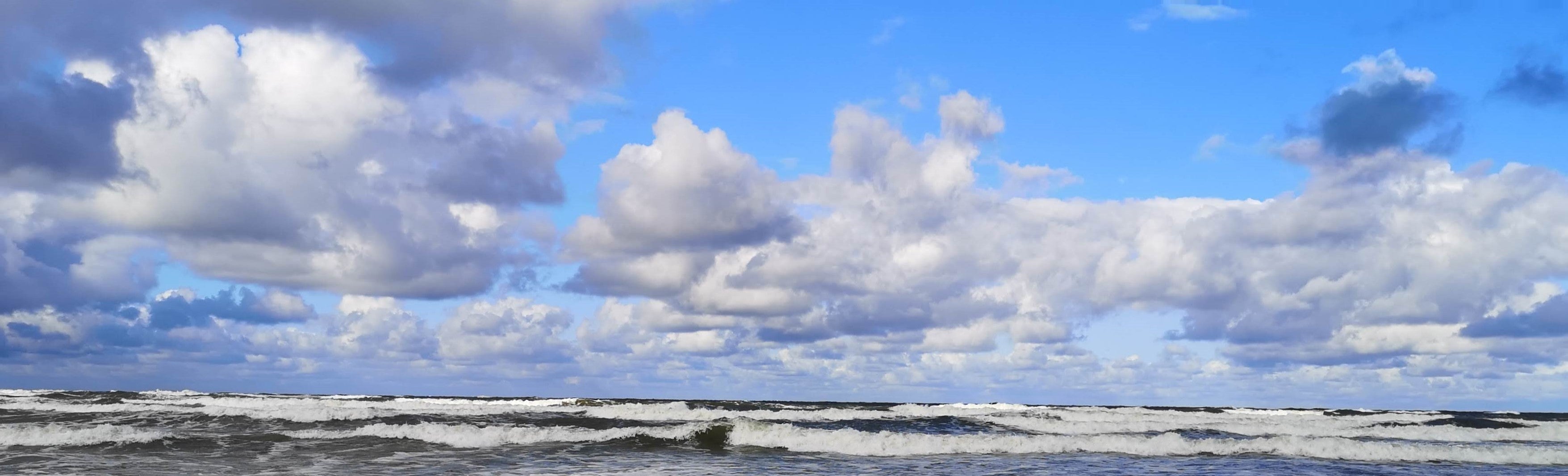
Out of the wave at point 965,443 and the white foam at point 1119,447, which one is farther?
the wave at point 965,443

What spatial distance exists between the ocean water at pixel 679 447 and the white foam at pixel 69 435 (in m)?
0.10

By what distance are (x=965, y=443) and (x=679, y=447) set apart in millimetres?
9888

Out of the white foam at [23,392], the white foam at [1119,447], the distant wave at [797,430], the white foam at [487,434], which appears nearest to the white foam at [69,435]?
the distant wave at [797,430]

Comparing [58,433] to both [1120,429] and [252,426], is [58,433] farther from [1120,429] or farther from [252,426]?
[1120,429]

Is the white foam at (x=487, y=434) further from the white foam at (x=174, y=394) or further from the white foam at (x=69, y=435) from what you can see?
the white foam at (x=174, y=394)

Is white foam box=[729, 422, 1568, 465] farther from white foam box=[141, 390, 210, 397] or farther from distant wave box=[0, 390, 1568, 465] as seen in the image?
Answer: white foam box=[141, 390, 210, 397]

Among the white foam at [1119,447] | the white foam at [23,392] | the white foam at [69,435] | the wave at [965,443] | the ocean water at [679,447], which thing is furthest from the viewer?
the white foam at [23,392]

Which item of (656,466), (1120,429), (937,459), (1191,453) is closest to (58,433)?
(656,466)

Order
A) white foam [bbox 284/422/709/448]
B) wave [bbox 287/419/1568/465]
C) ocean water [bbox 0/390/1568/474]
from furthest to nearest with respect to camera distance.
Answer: white foam [bbox 284/422/709/448] < wave [bbox 287/419/1568/465] < ocean water [bbox 0/390/1568/474]

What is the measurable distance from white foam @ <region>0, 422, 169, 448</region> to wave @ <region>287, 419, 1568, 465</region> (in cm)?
477

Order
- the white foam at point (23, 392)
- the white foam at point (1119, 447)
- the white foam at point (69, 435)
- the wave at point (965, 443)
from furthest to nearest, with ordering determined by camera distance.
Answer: the white foam at point (23, 392), the wave at point (965, 443), the white foam at point (1119, 447), the white foam at point (69, 435)

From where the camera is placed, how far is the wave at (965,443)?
29656 millimetres

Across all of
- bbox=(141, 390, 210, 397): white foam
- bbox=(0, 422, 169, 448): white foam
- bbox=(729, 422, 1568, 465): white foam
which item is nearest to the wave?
bbox=(729, 422, 1568, 465): white foam

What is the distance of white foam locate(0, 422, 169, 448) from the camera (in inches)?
1136
